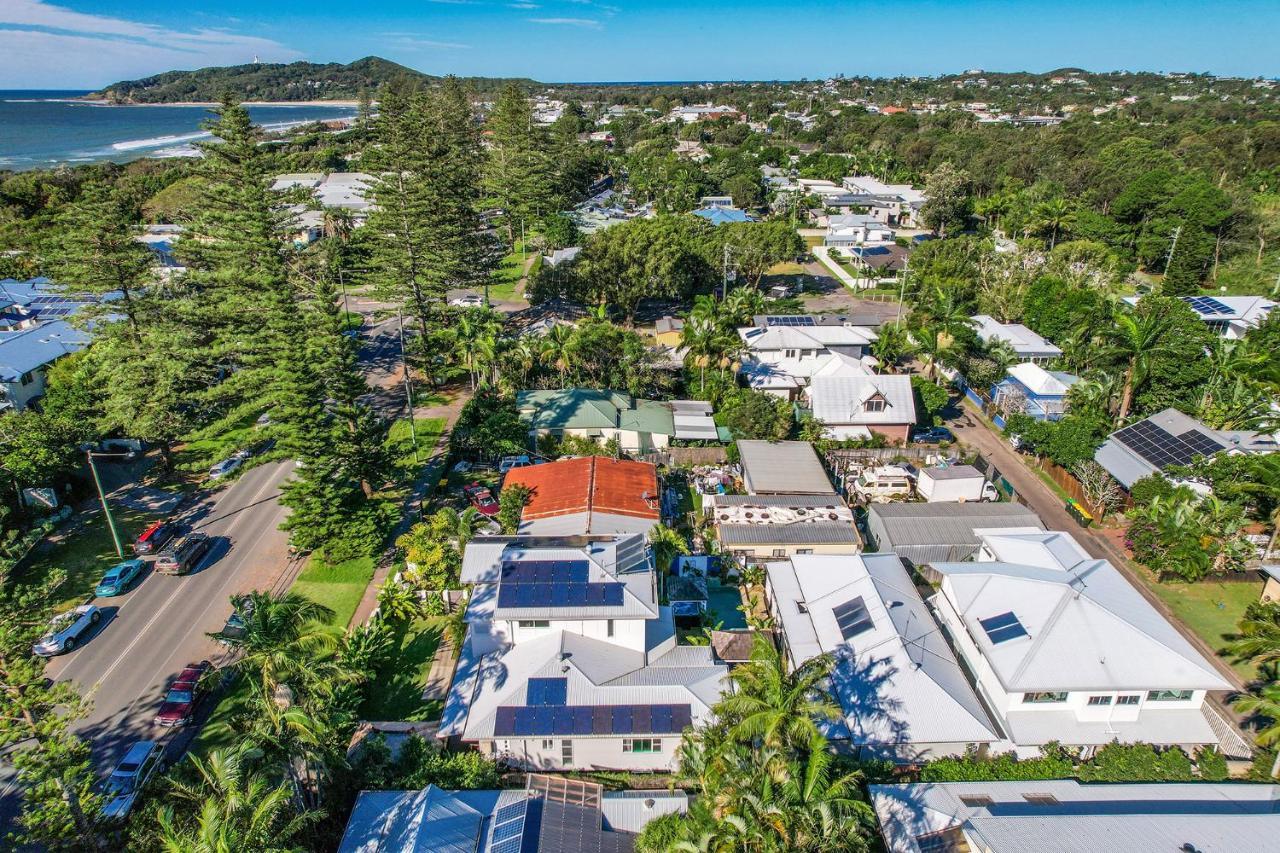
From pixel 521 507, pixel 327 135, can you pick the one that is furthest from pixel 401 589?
pixel 327 135

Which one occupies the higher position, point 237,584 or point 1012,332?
point 1012,332

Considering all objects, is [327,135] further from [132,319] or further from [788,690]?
[788,690]

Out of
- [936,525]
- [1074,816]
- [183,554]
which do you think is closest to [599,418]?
[936,525]

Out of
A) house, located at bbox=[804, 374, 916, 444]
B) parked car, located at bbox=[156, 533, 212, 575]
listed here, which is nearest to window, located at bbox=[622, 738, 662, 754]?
parked car, located at bbox=[156, 533, 212, 575]

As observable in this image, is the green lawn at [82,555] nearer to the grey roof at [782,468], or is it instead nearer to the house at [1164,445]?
the grey roof at [782,468]

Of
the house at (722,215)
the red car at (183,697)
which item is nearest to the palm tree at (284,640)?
the red car at (183,697)

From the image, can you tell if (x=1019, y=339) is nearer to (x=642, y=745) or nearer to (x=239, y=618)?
(x=642, y=745)
